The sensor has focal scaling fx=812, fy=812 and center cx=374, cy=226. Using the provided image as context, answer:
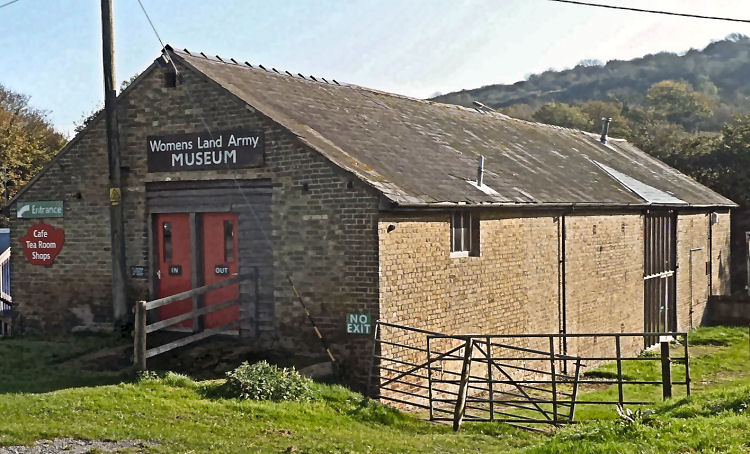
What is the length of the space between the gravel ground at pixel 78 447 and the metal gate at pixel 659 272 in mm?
15863

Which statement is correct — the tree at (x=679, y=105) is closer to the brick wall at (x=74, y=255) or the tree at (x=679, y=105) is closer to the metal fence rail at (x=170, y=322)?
the brick wall at (x=74, y=255)

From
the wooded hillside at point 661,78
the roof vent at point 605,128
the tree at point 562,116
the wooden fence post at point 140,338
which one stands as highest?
the wooded hillside at point 661,78

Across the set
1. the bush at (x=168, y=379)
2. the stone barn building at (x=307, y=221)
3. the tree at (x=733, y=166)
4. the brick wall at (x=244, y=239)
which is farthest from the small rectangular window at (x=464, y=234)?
the tree at (x=733, y=166)

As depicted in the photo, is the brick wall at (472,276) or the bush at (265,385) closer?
the bush at (265,385)

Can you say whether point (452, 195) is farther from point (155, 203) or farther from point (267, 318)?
point (155, 203)

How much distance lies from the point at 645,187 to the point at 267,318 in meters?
14.3

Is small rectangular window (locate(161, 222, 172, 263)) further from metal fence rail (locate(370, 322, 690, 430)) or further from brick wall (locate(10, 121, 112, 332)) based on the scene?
metal fence rail (locate(370, 322, 690, 430))

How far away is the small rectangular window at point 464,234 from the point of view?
1441 cm

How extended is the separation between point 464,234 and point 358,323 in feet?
10.2

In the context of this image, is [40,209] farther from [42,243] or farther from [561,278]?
[561,278]

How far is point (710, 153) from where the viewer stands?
36.6 meters

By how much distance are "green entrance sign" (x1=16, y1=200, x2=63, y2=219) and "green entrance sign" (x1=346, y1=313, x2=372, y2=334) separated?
7144 millimetres

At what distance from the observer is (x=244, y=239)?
561 inches

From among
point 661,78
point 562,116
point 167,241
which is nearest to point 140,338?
point 167,241
